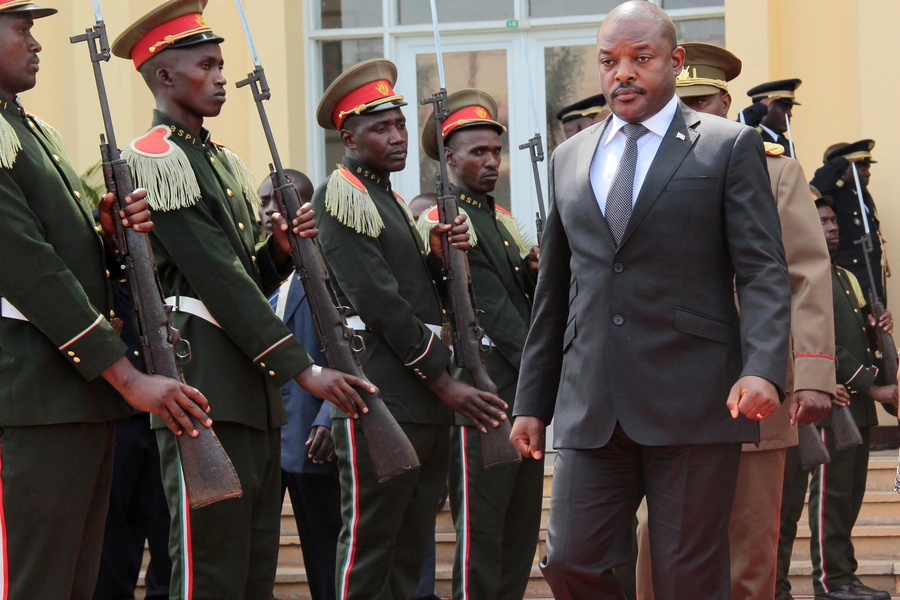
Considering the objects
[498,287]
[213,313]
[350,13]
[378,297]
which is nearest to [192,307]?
[213,313]

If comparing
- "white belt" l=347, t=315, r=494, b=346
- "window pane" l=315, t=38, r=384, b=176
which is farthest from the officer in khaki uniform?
"window pane" l=315, t=38, r=384, b=176

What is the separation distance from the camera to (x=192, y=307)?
4.31m

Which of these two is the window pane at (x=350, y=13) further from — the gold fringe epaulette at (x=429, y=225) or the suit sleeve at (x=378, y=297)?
the suit sleeve at (x=378, y=297)

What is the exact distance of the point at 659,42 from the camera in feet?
12.4

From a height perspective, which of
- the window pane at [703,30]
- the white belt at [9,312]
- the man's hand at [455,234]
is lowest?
the white belt at [9,312]

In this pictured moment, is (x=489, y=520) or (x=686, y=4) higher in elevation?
(x=686, y=4)

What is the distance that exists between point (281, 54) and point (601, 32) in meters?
6.64

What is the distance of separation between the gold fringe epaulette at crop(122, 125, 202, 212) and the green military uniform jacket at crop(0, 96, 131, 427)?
0.35m

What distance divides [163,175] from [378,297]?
1189 millimetres

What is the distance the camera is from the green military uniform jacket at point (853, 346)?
7531 mm

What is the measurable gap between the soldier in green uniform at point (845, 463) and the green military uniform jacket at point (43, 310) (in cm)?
439

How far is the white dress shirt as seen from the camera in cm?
377

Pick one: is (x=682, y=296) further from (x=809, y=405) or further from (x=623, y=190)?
(x=809, y=405)

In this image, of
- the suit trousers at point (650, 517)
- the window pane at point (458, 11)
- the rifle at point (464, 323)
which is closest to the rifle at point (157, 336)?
the suit trousers at point (650, 517)
